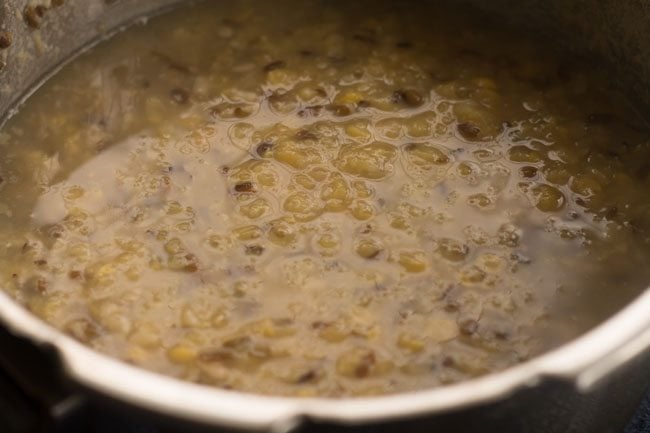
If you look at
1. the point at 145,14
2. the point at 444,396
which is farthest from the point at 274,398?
the point at 145,14

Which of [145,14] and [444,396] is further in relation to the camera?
[145,14]

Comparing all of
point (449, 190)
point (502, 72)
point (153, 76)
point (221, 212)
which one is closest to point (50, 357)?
point (221, 212)

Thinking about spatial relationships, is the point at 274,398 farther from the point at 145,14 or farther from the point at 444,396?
the point at 145,14

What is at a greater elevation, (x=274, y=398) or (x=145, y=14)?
(x=274, y=398)

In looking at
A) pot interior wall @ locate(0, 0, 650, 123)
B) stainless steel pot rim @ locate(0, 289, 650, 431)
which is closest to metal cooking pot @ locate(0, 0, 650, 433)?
stainless steel pot rim @ locate(0, 289, 650, 431)

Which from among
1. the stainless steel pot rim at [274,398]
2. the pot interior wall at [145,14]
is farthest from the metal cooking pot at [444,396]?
the pot interior wall at [145,14]

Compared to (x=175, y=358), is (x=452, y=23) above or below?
above

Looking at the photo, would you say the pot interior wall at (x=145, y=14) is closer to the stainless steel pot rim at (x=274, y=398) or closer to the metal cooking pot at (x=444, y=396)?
the metal cooking pot at (x=444, y=396)

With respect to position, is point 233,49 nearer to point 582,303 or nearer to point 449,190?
point 449,190

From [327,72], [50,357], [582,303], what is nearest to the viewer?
[50,357]
